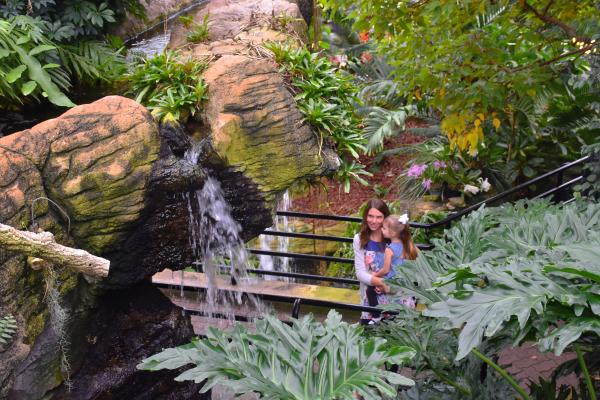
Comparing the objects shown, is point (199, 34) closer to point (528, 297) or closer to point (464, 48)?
point (464, 48)

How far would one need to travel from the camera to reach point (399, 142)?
10.5 m

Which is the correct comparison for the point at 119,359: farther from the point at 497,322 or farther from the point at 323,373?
the point at 497,322

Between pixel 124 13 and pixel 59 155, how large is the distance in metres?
2.62

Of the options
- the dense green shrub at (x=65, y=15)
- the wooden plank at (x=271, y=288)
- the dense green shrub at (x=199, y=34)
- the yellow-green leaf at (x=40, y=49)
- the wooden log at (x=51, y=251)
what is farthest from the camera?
the wooden plank at (x=271, y=288)

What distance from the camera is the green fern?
12.0ft

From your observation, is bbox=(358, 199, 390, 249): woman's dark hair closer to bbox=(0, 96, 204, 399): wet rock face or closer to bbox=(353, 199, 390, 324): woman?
bbox=(353, 199, 390, 324): woman

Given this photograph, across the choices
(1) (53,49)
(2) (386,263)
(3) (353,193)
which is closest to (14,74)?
(1) (53,49)

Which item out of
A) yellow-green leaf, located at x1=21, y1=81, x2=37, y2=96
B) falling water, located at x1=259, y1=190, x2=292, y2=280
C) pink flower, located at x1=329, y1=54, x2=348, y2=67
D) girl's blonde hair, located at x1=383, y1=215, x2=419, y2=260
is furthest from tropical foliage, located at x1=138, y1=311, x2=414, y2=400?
pink flower, located at x1=329, y1=54, x2=348, y2=67

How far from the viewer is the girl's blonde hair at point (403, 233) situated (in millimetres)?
4911

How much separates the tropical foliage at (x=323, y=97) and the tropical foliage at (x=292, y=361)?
2.61 metres

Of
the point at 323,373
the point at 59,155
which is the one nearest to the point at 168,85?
the point at 59,155

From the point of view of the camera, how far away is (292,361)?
2.93 metres

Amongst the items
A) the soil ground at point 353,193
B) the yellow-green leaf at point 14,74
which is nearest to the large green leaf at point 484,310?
the yellow-green leaf at point 14,74

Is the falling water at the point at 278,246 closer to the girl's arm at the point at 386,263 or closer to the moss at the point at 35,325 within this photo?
the girl's arm at the point at 386,263
